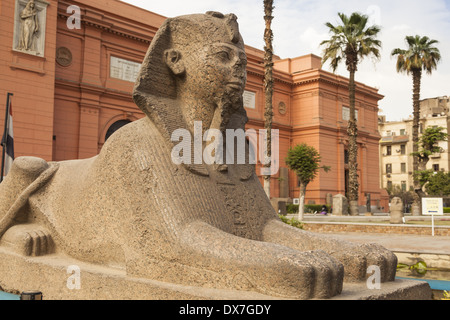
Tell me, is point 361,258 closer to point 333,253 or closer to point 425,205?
point 333,253

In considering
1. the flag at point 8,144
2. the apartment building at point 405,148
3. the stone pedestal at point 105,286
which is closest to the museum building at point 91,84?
the flag at point 8,144

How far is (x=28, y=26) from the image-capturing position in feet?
50.8

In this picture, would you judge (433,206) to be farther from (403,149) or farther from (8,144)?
(403,149)

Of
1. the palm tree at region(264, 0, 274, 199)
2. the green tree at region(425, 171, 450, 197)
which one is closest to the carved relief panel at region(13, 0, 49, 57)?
the palm tree at region(264, 0, 274, 199)

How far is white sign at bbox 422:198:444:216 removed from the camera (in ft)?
37.7

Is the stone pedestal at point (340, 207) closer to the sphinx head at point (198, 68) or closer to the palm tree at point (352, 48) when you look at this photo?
the palm tree at point (352, 48)

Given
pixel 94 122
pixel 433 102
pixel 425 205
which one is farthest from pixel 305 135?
pixel 433 102

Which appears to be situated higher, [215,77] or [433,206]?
[215,77]

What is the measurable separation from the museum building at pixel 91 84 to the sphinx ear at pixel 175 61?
13.6m

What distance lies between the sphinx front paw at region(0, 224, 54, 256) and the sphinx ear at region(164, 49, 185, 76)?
65.1 inches

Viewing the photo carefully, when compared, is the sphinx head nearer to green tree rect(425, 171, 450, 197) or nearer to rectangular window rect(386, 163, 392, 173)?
green tree rect(425, 171, 450, 197)

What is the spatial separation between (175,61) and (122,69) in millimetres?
17719

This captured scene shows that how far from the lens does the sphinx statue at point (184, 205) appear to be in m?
2.23

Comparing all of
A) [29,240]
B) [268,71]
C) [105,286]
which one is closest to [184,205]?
[105,286]
